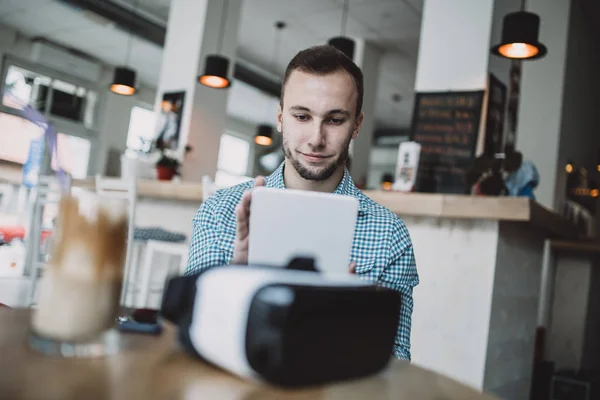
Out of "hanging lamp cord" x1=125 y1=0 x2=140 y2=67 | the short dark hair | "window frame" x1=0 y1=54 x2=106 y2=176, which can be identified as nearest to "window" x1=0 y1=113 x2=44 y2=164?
"window frame" x1=0 y1=54 x2=106 y2=176

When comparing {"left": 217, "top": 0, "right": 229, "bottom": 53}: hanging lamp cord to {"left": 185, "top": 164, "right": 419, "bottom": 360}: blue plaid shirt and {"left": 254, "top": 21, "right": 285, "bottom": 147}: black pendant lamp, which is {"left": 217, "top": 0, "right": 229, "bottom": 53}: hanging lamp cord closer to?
{"left": 254, "top": 21, "right": 285, "bottom": 147}: black pendant lamp

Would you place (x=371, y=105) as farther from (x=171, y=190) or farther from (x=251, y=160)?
(x=251, y=160)

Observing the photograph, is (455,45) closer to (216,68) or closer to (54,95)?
(216,68)

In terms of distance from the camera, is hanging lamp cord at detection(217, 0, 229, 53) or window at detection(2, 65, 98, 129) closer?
hanging lamp cord at detection(217, 0, 229, 53)

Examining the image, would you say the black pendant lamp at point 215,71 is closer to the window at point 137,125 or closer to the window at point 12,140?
the window at point 12,140

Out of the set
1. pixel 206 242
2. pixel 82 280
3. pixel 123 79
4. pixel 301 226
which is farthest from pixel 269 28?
pixel 82 280

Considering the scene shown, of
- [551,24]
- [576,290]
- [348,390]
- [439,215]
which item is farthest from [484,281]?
[551,24]

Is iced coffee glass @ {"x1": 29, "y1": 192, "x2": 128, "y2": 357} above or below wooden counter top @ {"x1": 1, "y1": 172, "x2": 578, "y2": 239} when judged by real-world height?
below

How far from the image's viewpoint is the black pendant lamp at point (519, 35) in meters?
3.18

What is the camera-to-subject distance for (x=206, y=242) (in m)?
1.29

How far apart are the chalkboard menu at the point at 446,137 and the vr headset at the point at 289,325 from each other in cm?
303

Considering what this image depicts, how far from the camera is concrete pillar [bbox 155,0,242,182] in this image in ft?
17.8

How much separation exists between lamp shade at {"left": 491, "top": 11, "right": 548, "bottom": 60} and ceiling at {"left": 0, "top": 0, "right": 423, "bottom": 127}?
289 cm

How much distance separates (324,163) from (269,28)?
650cm
